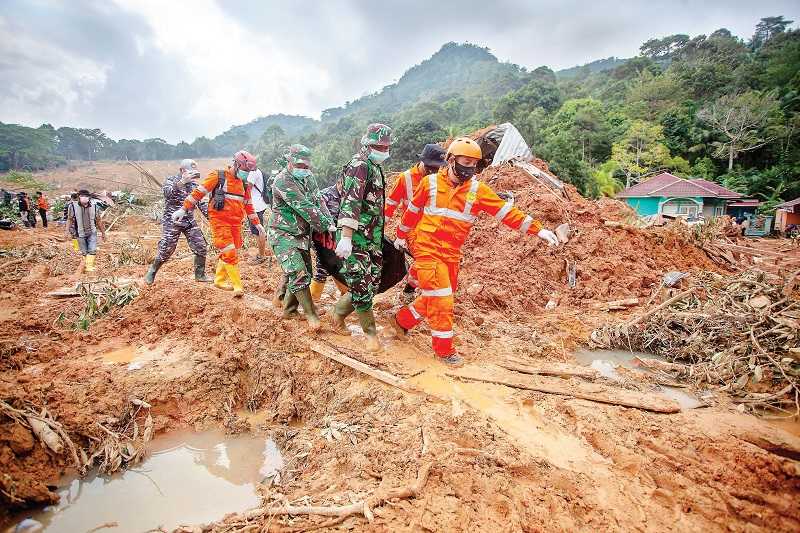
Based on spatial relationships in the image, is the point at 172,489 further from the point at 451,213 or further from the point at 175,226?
the point at 175,226

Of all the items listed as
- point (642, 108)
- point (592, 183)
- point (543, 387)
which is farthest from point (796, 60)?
point (543, 387)

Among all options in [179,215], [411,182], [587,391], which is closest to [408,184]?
[411,182]

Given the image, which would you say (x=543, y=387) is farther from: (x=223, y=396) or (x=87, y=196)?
(x=87, y=196)

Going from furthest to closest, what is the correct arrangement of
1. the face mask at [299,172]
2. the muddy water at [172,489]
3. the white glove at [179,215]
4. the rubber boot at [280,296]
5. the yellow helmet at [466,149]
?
1. the white glove at [179,215]
2. the rubber boot at [280,296]
3. the face mask at [299,172]
4. the yellow helmet at [466,149]
5. the muddy water at [172,489]

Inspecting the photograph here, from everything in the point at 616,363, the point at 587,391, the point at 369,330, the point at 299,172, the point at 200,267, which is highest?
the point at 299,172

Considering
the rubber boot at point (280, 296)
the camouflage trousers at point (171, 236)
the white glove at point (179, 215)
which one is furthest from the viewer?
the camouflage trousers at point (171, 236)

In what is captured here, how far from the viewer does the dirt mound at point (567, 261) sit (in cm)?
651

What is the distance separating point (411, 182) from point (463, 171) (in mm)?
916

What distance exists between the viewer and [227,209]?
553 cm

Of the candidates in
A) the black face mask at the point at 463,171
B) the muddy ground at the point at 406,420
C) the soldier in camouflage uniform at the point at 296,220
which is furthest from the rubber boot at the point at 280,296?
the black face mask at the point at 463,171

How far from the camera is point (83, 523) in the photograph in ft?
7.89

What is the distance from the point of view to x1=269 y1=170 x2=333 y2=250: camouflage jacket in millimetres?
4145

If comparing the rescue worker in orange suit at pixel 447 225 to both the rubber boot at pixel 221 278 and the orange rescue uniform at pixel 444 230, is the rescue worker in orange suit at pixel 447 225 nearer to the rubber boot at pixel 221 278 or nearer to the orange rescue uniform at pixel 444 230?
the orange rescue uniform at pixel 444 230

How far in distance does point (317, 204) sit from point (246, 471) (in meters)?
2.55
